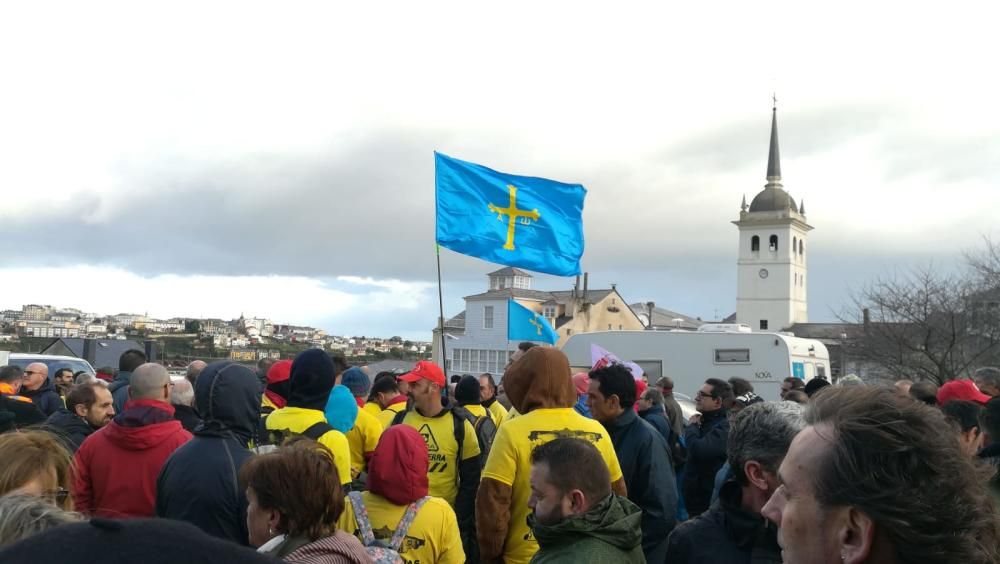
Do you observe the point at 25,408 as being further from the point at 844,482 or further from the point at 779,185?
the point at 779,185

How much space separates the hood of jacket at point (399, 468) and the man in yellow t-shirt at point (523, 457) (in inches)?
15.6

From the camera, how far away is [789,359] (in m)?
17.3

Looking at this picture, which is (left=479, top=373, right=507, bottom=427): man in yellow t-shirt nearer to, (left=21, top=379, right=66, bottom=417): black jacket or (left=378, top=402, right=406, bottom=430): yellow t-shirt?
(left=378, top=402, right=406, bottom=430): yellow t-shirt

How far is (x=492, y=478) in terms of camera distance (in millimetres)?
4625

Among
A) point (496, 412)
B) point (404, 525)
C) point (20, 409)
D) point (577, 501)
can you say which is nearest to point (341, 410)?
point (404, 525)

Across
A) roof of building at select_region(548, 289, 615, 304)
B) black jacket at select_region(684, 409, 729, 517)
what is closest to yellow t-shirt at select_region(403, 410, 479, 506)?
black jacket at select_region(684, 409, 729, 517)

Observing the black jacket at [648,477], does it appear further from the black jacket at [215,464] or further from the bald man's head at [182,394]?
the bald man's head at [182,394]

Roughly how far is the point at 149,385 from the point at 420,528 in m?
1.90

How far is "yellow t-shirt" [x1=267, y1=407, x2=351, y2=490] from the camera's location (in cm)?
473

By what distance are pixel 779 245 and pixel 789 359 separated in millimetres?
99176

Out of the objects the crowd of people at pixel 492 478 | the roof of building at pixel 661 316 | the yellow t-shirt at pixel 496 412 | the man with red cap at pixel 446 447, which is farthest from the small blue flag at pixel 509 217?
the roof of building at pixel 661 316

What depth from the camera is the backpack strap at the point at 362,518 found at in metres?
4.28

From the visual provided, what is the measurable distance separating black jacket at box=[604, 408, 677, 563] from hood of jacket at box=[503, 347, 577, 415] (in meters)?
0.57

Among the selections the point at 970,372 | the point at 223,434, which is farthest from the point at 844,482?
the point at 970,372
